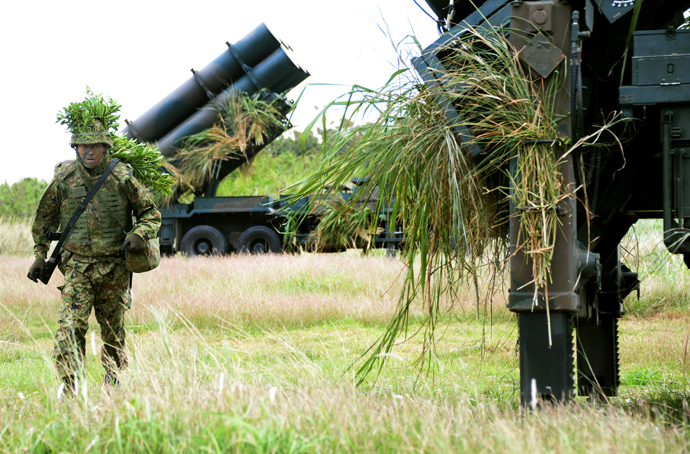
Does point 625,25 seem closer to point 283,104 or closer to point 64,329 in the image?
point 64,329

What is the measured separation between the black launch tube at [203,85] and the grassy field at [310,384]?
17.1 feet

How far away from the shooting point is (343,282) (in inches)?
383

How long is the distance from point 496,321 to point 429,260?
4.49 metres

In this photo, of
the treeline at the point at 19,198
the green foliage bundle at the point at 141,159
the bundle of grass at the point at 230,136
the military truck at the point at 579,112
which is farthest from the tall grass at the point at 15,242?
the military truck at the point at 579,112

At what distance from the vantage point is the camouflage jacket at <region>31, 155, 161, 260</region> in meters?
4.84

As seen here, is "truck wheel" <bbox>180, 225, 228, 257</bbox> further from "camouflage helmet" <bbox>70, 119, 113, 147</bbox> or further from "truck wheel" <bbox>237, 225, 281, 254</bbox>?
"camouflage helmet" <bbox>70, 119, 113, 147</bbox>

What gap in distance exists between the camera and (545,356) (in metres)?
3.04

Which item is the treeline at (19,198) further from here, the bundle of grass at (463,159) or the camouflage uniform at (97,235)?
the bundle of grass at (463,159)

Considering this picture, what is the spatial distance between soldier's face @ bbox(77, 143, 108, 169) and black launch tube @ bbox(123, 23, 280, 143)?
9.22 metres

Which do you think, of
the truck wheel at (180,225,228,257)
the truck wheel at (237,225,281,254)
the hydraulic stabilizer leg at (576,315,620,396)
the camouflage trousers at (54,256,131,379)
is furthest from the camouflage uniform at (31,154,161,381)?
the truck wheel at (180,225,228,257)

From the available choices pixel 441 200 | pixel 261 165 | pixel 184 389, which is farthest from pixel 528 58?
pixel 261 165

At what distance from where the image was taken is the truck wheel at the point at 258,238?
612 inches

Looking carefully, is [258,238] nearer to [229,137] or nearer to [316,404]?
[229,137]

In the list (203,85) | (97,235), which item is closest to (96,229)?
(97,235)
